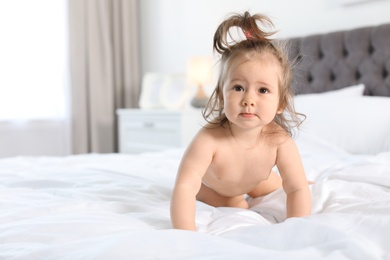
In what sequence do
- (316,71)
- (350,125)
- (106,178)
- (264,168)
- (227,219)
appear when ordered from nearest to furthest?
(227,219), (264,168), (106,178), (350,125), (316,71)

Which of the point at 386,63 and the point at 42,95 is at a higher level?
the point at 386,63

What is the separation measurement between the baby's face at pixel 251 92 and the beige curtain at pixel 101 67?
12.1 ft

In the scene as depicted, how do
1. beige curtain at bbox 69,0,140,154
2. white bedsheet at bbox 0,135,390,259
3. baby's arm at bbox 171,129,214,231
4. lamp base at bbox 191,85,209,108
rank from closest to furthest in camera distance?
white bedsheet at bbox 0,135,390,259
baby's arm at bbox 171,129,214,231
lamp base at bbox 191,85,209,108
beige curtain at bbox 69,0,140,154

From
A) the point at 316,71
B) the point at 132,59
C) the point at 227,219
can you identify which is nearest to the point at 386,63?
the point at 316,71

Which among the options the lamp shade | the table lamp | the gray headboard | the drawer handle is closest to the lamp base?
the table lamp

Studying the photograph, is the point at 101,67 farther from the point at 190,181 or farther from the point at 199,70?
the point at 190,181

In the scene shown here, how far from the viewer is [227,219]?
108 cm

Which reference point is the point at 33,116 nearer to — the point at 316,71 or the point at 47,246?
the point at 316,71

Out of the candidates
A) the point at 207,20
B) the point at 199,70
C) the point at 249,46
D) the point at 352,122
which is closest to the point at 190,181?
the point at 249,46

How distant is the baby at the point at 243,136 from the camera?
3.60ft

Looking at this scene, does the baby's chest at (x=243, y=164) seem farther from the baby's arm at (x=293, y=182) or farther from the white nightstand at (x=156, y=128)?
the white nightstand at (x=156, y=128)

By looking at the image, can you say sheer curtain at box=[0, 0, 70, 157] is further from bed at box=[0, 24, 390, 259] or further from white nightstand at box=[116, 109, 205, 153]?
bed at box=[0, 24, 390, 259]

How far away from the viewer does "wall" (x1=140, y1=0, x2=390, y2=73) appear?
312 cm

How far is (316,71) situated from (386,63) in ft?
1.52
